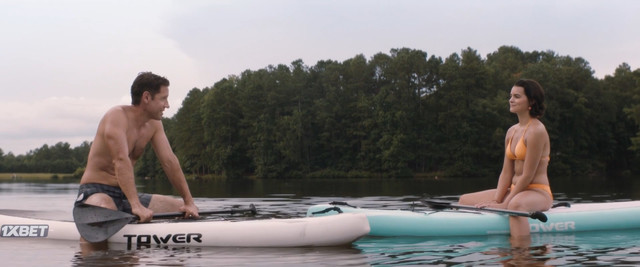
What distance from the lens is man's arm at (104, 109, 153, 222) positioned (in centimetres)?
653

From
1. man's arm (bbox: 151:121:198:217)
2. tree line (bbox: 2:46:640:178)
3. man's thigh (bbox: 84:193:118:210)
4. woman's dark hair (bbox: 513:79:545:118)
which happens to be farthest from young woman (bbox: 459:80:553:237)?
tree line (bbox: 2:46:640:178)

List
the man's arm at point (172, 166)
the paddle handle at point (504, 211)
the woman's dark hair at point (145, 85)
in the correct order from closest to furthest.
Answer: the woman's dark hair at point (145, 85), the man's arm at point (172, 166), the paddle handle at point (504, 211)

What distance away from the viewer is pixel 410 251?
677 cm

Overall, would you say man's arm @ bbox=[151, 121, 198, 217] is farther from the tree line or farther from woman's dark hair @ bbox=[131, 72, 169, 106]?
the tree line

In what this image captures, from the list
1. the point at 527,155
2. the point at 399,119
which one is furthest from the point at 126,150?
the point at 399,119

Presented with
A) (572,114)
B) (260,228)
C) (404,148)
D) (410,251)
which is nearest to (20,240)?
(260,228)

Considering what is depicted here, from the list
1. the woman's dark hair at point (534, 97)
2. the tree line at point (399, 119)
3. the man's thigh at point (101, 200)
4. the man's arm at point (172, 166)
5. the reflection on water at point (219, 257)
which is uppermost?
the tree line at point (399, 119)

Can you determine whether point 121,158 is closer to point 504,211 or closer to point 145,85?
point 145,85

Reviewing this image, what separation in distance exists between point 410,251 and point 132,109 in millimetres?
3324

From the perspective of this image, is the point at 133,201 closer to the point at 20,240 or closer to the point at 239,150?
the point at 20,240

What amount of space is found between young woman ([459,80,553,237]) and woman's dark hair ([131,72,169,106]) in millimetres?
4055

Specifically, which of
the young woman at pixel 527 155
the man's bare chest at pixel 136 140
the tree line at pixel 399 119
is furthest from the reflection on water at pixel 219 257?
the tree line at pixel 399 119

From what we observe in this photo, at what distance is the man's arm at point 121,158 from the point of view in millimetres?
6531

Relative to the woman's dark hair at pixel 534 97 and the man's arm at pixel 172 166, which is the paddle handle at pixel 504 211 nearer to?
the woman's dark hair at pixel 534 97
